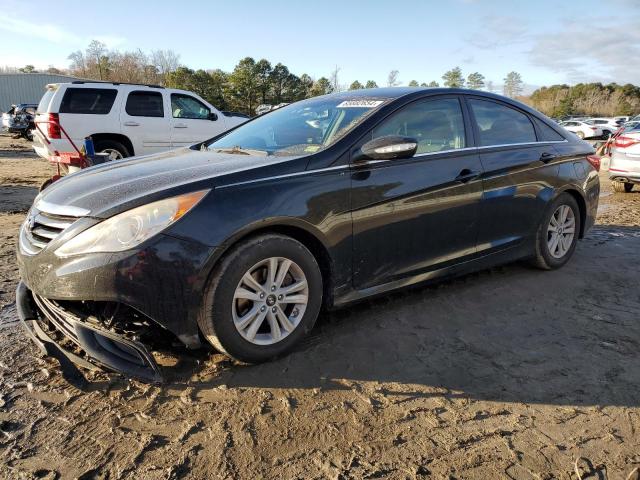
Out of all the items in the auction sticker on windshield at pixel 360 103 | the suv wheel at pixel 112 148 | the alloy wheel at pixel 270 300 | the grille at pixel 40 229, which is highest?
the auction sticker on windshield at pixel 360 103

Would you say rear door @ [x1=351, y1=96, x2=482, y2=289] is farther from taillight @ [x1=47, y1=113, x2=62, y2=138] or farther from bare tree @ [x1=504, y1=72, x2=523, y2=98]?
bare tree @ [x1=504, y1=72, x2=523, y2=98]

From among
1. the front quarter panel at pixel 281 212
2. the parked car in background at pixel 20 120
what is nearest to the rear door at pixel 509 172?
the front quarter panel at pixel 281 212

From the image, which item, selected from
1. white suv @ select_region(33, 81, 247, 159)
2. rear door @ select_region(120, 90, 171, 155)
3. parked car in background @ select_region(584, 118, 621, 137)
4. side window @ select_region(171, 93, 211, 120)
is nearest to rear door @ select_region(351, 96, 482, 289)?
white suv @ select_region(33, 81, 247, 159)

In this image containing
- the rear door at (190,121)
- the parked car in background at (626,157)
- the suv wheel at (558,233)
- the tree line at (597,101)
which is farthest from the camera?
the tree line at (597,101)

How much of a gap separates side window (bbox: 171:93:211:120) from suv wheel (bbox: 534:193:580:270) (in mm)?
→ 8159

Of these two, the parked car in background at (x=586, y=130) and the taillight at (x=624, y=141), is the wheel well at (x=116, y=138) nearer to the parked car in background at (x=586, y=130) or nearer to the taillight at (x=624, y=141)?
the taillight at (x=624, y=141)

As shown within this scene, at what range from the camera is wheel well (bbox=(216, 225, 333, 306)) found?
281 cm

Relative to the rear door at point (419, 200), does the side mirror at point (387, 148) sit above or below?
above

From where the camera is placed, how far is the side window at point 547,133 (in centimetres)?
447

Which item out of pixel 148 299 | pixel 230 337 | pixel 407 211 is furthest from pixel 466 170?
pixel 148 299

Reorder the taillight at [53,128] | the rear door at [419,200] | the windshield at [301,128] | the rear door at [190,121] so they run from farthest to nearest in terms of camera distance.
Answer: the rear door at [190,121] → the taillight at [53,128] → the windshield at [301,128] → the rear door at [419,200]

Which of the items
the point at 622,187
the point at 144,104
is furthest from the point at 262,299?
the point at 622,187

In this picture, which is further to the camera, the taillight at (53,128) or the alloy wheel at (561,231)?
the taillight at (53,128)

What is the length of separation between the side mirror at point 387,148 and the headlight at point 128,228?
1.15m
